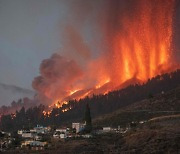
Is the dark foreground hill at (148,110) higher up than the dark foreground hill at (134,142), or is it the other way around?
the dark foreground hill at (148,110)

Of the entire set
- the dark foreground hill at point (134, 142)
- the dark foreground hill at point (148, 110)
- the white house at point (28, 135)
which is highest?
the dark foreground hill at point (148, 110)

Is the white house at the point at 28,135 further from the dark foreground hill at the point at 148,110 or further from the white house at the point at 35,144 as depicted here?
Result: the dark foreground hill at the point at 148,110

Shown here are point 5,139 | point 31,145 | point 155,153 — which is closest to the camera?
point 155,153

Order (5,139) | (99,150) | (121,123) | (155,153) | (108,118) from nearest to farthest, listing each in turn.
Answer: (155,153), (99,150), (5,139), (121,123), (108,118)

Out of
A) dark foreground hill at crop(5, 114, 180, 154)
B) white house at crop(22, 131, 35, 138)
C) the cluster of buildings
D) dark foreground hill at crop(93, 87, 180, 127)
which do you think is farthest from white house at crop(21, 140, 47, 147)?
dark foreground hill at crop(93, 87, 180, 127)

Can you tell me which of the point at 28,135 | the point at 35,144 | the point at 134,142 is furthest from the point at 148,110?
the point at 134,142

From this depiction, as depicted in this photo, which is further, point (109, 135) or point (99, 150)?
point (109, 135)

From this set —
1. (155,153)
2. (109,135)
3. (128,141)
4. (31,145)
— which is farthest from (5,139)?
(155,153)

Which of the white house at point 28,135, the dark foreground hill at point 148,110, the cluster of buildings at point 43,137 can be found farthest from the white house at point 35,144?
the dark foreground hill at point 148,110

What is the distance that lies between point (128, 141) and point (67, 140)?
19.4 m

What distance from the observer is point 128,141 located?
106188 mm

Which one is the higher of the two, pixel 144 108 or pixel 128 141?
pixel 144 108

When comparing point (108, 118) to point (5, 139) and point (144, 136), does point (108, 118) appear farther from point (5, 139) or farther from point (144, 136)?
point (144, 136)

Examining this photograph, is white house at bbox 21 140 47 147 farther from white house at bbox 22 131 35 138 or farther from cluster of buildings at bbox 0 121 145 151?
white house at bbox 22 131 35 138
